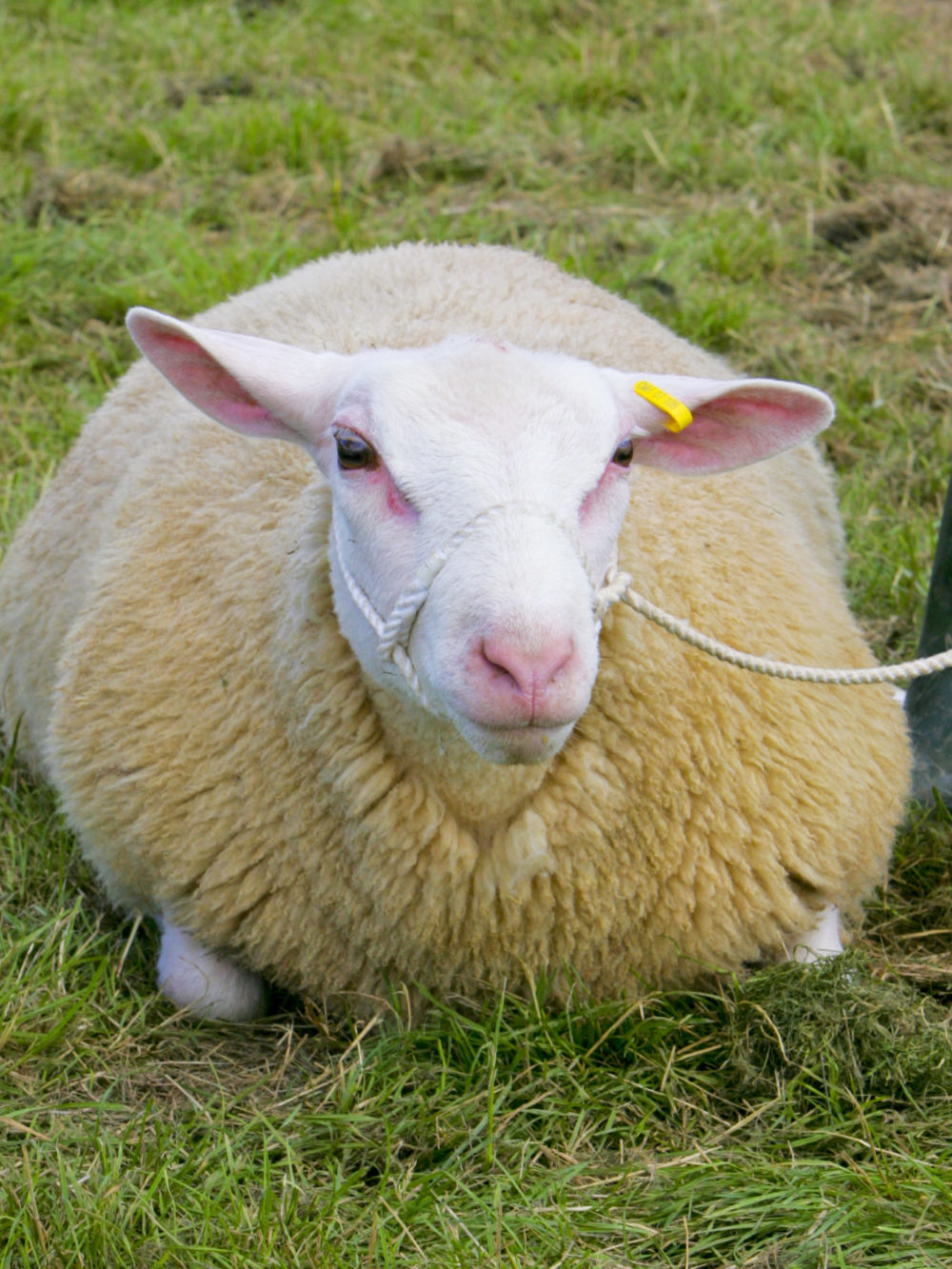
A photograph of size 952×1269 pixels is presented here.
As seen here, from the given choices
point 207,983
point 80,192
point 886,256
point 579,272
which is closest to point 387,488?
point 207,983

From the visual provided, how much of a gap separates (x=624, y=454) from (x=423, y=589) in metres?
0.42

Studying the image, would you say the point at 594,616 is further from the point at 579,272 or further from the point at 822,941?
the point at 579,272

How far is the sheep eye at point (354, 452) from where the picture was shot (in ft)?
7.33

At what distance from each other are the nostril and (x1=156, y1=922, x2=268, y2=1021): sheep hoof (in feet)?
3.61

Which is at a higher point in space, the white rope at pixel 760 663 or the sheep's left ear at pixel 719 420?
the sheep's left ear at pixel 719 420

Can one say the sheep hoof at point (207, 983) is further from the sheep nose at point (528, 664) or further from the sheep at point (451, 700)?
the sheep nose at point (528, 664)

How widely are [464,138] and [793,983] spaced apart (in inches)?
164

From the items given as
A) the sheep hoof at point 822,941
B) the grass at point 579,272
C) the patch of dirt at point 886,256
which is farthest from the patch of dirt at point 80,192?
the sheep hoof at point 822,941

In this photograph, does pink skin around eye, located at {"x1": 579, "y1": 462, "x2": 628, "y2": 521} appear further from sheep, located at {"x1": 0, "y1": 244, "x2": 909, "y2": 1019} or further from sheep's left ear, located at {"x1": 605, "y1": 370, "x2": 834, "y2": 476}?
sheep's left ear, located at {"x1": 605, "y1": 370, "x2": 834, "y2": 476}

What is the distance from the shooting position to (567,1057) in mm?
2531

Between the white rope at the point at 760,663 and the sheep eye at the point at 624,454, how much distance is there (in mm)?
213

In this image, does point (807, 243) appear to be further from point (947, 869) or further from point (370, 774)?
point (370, 774)

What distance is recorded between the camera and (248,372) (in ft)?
7.96

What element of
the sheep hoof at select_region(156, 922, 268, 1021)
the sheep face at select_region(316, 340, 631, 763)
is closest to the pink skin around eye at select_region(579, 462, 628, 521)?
the sheep face at select_region(316, 340, 631, 763)
